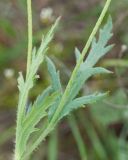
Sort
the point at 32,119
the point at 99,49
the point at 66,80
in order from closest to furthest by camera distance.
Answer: the point at 32,119, the point at 99,49, the point at 66,80

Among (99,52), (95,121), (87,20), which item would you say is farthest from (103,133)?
(99,52)

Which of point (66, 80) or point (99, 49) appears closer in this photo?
point (99, 49)

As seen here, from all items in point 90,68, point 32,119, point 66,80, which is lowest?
point 32,119

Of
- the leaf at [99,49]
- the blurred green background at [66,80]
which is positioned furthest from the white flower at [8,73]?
the leaf at [99,49]

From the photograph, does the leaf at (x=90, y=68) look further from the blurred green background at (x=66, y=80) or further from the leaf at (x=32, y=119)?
the blurred green background at (x=66, y=80)

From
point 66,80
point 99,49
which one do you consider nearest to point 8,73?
point 66,80

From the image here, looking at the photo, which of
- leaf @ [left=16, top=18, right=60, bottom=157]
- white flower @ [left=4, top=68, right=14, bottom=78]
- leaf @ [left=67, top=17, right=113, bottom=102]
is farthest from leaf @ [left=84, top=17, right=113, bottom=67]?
white flower @ [left=4, top=68, right=14, bottom=78]

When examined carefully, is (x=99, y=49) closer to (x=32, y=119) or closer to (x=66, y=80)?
(x=32, y=119)

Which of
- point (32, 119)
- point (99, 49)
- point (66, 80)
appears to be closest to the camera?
point (32, 119)
